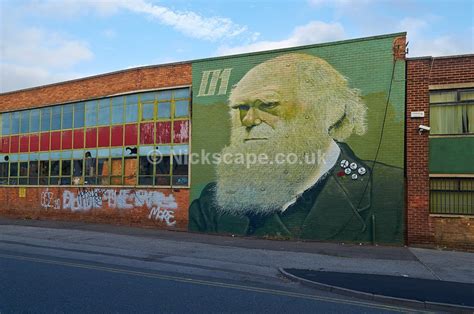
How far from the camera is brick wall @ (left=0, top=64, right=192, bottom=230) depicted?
60.3 ft

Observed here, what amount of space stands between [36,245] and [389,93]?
1202 centimetres

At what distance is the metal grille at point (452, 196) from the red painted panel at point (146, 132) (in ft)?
35.5

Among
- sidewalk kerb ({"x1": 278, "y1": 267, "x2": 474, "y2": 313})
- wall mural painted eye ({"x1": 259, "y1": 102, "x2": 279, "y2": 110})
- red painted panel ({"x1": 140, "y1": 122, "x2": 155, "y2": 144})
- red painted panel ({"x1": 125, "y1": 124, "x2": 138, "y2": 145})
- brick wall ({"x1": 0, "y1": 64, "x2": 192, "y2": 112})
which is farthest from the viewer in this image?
red painted panel ({"x1": 125, "y1": 124, "x2": 138, "y2": 145})

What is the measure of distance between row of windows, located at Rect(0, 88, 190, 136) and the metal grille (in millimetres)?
9490

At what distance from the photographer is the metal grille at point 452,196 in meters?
14.0

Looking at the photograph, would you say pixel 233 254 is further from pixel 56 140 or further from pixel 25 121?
pixel 25 121

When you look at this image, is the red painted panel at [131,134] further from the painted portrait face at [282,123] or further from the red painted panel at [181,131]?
the painted portrait face at [282,123]

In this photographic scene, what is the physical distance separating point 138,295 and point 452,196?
1066 centimetres

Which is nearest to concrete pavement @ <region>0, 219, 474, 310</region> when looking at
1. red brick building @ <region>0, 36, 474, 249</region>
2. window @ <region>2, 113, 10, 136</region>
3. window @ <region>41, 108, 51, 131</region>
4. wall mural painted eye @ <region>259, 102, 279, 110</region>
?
red brick building @ <region>0, 36, 474, 249</region>

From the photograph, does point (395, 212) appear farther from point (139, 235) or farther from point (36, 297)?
point (36, 297)

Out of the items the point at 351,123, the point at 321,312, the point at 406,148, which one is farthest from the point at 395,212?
the point at 321,312

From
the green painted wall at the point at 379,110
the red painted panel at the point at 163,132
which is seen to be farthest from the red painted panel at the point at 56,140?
the green painted wall at the point at 379,110

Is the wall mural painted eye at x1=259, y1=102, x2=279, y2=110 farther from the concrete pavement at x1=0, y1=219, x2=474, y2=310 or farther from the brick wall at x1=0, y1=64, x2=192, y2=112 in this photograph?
the concrete pavement at x1=0, y1=219, x2=474, y2=310

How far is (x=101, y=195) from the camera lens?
20328mm
